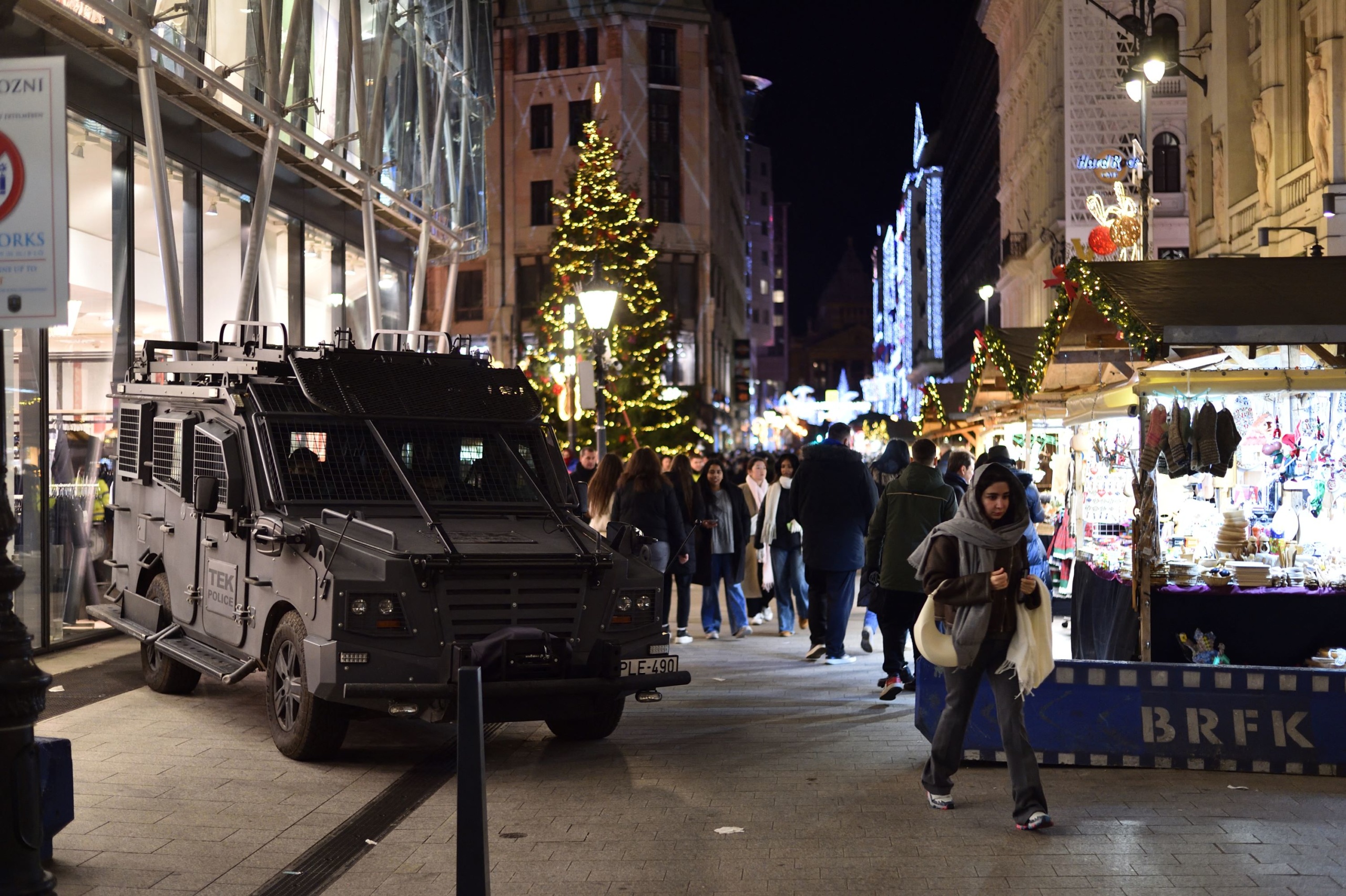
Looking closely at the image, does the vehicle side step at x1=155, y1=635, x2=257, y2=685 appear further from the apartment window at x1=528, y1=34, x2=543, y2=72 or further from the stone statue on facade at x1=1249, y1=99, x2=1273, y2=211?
the apartment window at x1=528, y1=34, x2=543, y2=72

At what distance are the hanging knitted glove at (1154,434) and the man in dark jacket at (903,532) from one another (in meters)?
1.47

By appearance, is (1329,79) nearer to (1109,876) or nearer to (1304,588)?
(1304,588)

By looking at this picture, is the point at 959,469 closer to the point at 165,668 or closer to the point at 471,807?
the point at 165,668

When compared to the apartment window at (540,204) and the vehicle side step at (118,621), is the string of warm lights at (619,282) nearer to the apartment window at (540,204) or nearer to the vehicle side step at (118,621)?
the apartment window at (540,204)

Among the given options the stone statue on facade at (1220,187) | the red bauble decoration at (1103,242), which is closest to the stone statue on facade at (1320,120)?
the red bauble decoration at (1103,242)

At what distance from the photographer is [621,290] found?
40.6 metres

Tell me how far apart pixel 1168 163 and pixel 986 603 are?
40538 millimetres

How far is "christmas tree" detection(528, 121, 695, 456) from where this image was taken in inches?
1622

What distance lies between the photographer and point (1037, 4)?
2160 inches

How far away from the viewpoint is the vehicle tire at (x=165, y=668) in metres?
11.7

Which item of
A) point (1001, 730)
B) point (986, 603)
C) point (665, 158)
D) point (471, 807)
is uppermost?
point (665, 158)

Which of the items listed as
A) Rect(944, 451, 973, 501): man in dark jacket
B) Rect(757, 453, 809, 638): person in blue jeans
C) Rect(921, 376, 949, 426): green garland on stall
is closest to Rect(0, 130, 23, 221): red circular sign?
Rect(944, 451, 973, 501): man in dark jacket

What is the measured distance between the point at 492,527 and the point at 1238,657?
191 inches

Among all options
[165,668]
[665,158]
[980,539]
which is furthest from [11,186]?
[665,158]
